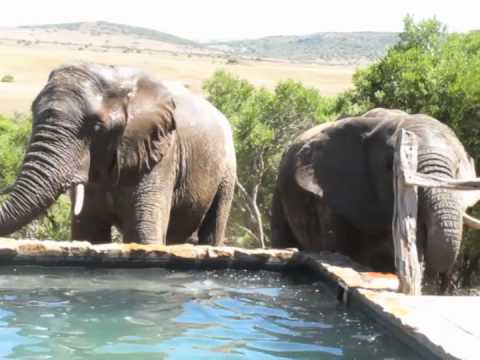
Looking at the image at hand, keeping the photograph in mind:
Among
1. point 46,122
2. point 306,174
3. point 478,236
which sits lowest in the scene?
point 478,236

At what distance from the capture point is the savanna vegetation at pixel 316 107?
12.6 meters

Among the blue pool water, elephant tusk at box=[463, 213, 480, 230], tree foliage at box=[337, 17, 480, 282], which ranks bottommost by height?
the blue pool water

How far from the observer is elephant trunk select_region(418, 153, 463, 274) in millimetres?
8336

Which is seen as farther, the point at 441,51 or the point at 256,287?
the point at 441,51

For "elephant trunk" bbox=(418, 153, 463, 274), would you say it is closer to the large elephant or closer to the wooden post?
the wooden post

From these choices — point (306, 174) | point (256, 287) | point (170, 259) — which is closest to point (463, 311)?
point (256, 287)

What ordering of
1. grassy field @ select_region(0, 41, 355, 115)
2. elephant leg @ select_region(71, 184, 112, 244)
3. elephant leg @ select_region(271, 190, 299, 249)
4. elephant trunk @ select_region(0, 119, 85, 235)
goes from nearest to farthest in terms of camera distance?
elephant trunk @ select_region(0, 119, 85, 235) → elephant leg @ select_region(71, 184, 112, 244) → elephant leg @ select_region(271, 190, 299, 249) → grassy field @ select_region(0, 41, 355, 115)

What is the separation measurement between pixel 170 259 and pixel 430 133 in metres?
2.61

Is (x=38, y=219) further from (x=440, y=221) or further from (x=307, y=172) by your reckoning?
(x=440, y=221)

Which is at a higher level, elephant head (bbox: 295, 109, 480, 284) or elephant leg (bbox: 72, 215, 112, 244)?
elephant head (bbox: 295, 109, 480, 284)

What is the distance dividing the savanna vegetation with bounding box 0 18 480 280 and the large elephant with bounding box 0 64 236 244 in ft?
3.23

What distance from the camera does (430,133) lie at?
918 cm

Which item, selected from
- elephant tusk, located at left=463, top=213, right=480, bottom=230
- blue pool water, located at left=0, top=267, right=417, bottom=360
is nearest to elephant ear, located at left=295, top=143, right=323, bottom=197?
blue pool water, located at left=0, top=267, right=417, bottom=360

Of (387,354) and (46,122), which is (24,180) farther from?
(387,354)
